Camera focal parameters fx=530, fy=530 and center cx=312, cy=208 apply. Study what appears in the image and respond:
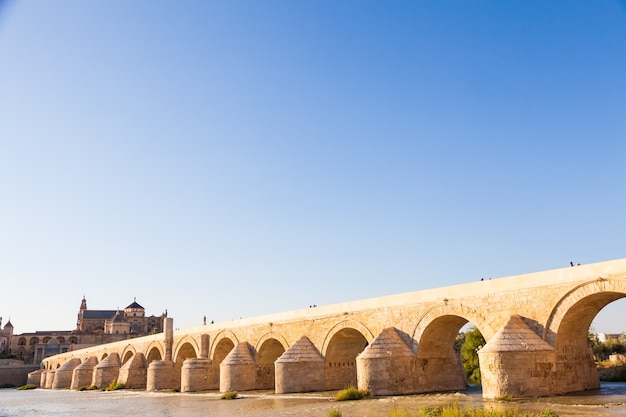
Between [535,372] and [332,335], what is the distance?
29.6ft

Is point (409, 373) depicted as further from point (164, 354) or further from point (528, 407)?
point (164, 354)

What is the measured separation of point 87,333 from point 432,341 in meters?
80.5

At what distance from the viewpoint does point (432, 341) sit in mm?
18062

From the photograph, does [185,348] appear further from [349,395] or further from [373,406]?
[373,406]

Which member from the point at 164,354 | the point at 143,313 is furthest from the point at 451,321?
the point at 143,313

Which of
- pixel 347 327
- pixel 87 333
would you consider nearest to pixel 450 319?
pixel 347 327

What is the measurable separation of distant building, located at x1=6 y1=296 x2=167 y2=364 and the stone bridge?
179 ft

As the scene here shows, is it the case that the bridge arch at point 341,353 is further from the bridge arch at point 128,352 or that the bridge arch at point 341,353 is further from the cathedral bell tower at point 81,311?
the cathedral bell tower at point 81,311

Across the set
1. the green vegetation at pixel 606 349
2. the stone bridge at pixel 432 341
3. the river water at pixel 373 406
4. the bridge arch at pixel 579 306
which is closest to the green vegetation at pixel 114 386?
the stone bridge at pixel 432 341

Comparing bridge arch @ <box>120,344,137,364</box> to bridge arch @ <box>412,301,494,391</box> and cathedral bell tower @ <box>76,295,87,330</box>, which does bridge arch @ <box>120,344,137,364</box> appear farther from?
cathedral bell tower @ <box>76,295,87,330</box>

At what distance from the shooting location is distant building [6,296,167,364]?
247ft

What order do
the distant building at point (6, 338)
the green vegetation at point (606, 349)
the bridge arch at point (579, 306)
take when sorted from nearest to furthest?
the bridge arch at point (579, 306) < the green vegetation at point (606, 349) < the distant building at point (6, 338)

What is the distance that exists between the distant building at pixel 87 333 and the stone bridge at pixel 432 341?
5467cm

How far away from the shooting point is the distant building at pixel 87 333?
75.4 m
